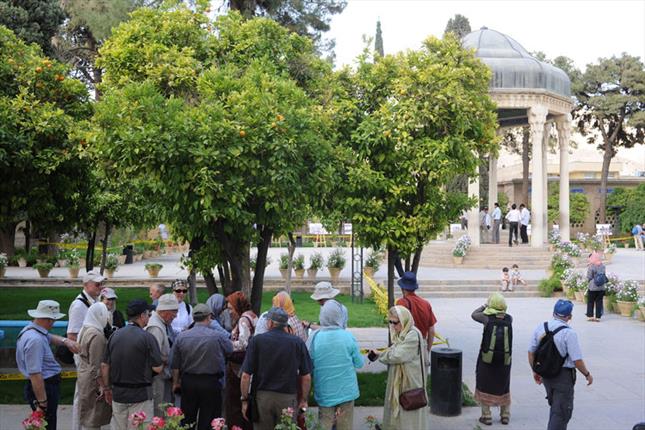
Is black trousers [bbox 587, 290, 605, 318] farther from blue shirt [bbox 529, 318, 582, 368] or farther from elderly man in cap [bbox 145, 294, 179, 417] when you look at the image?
elderly man in cap [bbox 145, 294, 179, 417]

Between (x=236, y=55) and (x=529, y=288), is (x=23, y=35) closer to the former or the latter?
(x=236, y=55)

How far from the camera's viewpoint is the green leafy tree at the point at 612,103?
4356cm

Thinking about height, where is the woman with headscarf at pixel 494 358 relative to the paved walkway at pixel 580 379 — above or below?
above

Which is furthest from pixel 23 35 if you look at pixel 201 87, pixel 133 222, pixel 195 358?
pixel 195 358

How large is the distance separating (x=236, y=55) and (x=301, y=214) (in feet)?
8.55

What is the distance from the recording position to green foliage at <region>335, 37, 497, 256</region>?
8.93 metres

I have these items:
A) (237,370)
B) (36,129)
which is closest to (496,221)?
(36,129)

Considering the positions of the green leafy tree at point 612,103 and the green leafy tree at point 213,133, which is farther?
the green leafy tree at point 612,103

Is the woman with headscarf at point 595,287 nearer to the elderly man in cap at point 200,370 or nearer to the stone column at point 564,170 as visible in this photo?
the stone column at point 564,170

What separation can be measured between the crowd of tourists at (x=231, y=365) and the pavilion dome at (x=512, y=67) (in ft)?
65.9

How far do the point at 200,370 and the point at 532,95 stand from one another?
22.5m

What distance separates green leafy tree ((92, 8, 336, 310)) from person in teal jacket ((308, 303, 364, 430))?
1990 mm

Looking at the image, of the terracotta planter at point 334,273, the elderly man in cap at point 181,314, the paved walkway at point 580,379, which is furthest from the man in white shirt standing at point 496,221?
the elderly man in cap at point 181,314

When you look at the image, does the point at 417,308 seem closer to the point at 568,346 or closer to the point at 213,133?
the point at 568,346
